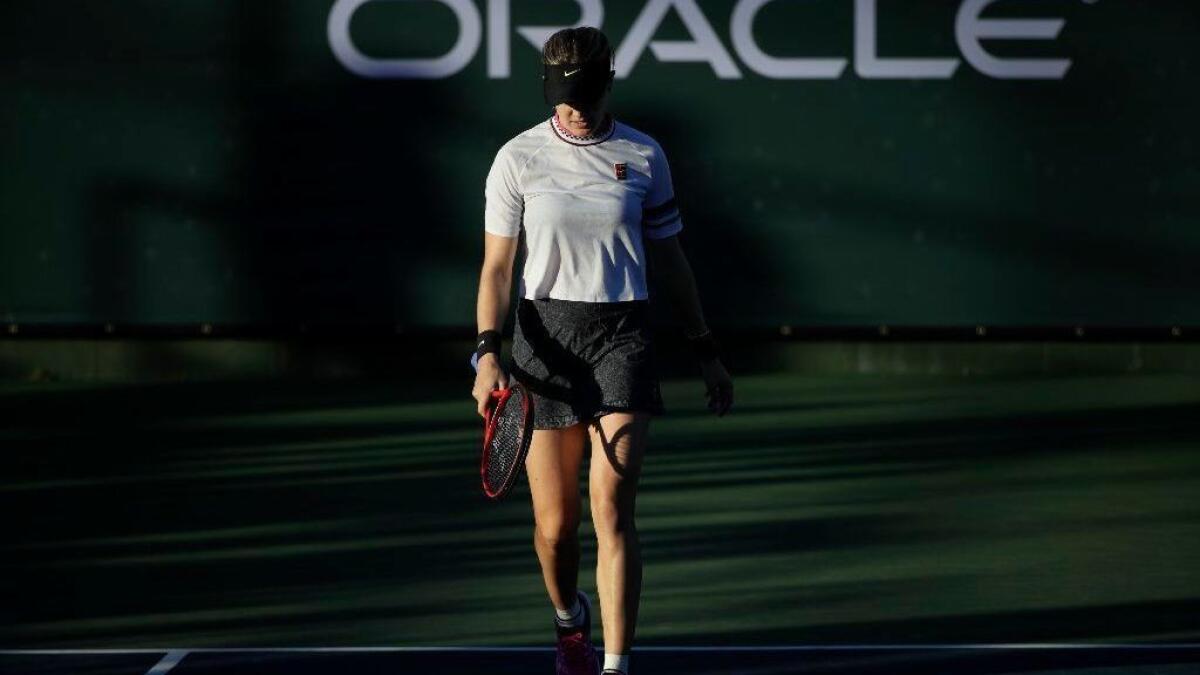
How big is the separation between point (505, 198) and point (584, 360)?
0.49 m

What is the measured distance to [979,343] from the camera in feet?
54.1

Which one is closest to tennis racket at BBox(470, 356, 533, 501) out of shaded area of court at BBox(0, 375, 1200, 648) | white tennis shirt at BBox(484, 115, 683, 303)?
white tennis shirt at BBox(484, 115, 683, 303)

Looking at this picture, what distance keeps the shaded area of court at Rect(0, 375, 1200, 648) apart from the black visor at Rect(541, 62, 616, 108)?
216 centimetres

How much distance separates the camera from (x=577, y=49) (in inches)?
267

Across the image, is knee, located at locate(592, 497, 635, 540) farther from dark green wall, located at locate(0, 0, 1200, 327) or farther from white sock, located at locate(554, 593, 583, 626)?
dark green wall, located at locate(0, 0, 1200, 327)

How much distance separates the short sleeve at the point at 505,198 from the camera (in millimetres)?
6922

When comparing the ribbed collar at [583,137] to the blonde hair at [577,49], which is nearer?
the blonde hair at [577,49]

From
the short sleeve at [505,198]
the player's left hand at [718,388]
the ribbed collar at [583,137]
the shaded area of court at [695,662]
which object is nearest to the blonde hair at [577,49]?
the ribbed collar at [583,137]

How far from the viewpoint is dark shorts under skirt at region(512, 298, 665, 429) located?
6.98m

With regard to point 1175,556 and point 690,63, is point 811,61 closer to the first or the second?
point 690,63

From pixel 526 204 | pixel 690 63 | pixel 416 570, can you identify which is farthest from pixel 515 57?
pixel 526 204

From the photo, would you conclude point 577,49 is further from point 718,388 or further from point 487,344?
point 718,388

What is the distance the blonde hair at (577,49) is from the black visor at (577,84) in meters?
0.01

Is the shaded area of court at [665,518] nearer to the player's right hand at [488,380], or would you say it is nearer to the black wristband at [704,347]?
the black wristband at [704,347]
